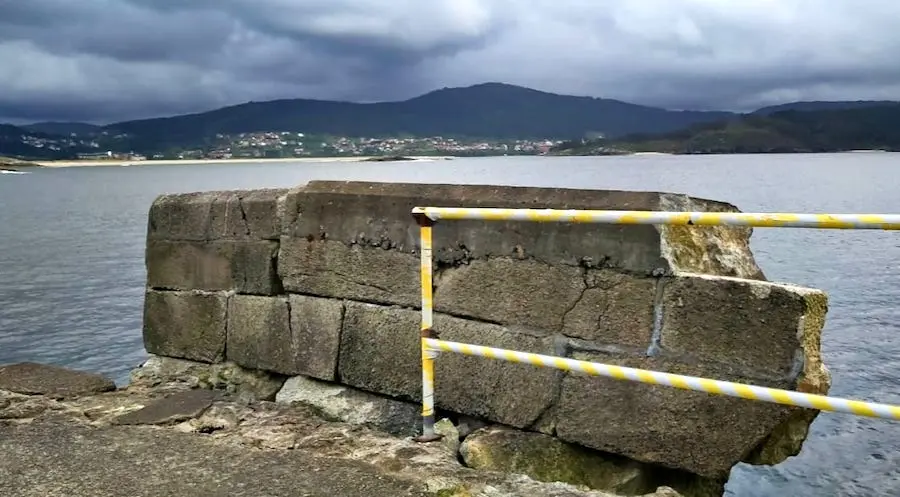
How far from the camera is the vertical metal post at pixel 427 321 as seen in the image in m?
3.75

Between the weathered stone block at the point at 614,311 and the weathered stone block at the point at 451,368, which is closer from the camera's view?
the weathered stone block at the point at 614,311

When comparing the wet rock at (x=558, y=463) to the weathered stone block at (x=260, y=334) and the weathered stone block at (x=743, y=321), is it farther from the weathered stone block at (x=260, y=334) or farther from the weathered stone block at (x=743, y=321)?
the weathered stone block at (x=260, y=334)

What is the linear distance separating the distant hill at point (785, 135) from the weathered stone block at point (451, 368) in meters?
168

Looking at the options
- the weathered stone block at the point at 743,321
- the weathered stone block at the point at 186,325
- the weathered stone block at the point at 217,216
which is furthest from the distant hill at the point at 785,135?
the weathered stone block at the point at 743,321

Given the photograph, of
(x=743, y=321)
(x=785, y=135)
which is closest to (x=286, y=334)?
(x=743, y=321)

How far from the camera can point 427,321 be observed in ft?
12.6

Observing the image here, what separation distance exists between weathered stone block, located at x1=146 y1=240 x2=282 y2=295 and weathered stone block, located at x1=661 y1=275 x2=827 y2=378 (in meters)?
2.69

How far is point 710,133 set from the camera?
168 meters

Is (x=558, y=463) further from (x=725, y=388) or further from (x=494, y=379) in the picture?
(x=725, y=388)

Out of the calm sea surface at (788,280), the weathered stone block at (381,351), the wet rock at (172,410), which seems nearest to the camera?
the wet rock at (172,410)

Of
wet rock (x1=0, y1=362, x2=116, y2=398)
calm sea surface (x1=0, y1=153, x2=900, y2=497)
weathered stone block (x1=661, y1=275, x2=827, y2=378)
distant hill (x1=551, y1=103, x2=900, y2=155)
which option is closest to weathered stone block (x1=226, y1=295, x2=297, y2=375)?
wet rock (x1=0, y1=362, x2=116, y2=398)

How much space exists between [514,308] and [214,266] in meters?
2.37

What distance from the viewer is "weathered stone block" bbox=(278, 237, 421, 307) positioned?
461 cm

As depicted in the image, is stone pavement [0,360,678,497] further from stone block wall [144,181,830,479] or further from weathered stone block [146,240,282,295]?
weathered stone block [146,240,282,295]
